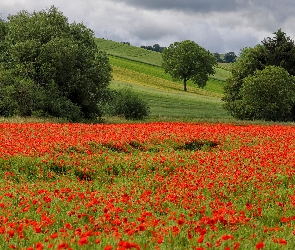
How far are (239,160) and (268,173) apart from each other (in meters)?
2.32

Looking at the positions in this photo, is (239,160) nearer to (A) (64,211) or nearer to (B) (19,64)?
(A) (64,211)

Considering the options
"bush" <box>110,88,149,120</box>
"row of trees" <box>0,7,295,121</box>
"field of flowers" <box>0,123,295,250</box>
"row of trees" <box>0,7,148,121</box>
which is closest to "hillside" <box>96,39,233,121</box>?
"bush" <box>110,88,149,120</box>

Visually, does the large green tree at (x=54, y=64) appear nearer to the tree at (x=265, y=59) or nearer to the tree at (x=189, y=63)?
the tree at (x=265, y=59)

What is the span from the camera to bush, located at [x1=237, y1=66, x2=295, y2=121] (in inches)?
1725

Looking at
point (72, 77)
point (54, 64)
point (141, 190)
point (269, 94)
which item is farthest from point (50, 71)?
point (141, 190)

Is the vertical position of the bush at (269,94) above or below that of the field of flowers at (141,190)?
above

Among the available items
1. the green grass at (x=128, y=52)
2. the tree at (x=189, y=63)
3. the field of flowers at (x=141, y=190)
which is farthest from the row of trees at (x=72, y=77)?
the green grass at (x=128, y=52)

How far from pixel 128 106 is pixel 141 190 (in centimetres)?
3256

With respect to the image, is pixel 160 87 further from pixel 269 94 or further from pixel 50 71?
pixel 50 71

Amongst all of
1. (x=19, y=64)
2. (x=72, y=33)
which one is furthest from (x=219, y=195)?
(x=72, y=33)

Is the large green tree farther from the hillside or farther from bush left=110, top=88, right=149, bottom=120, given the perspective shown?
the hillside

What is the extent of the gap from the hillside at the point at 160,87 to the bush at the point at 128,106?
5.14ft

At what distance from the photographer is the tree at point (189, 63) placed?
319 ft

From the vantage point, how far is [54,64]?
3478cm
